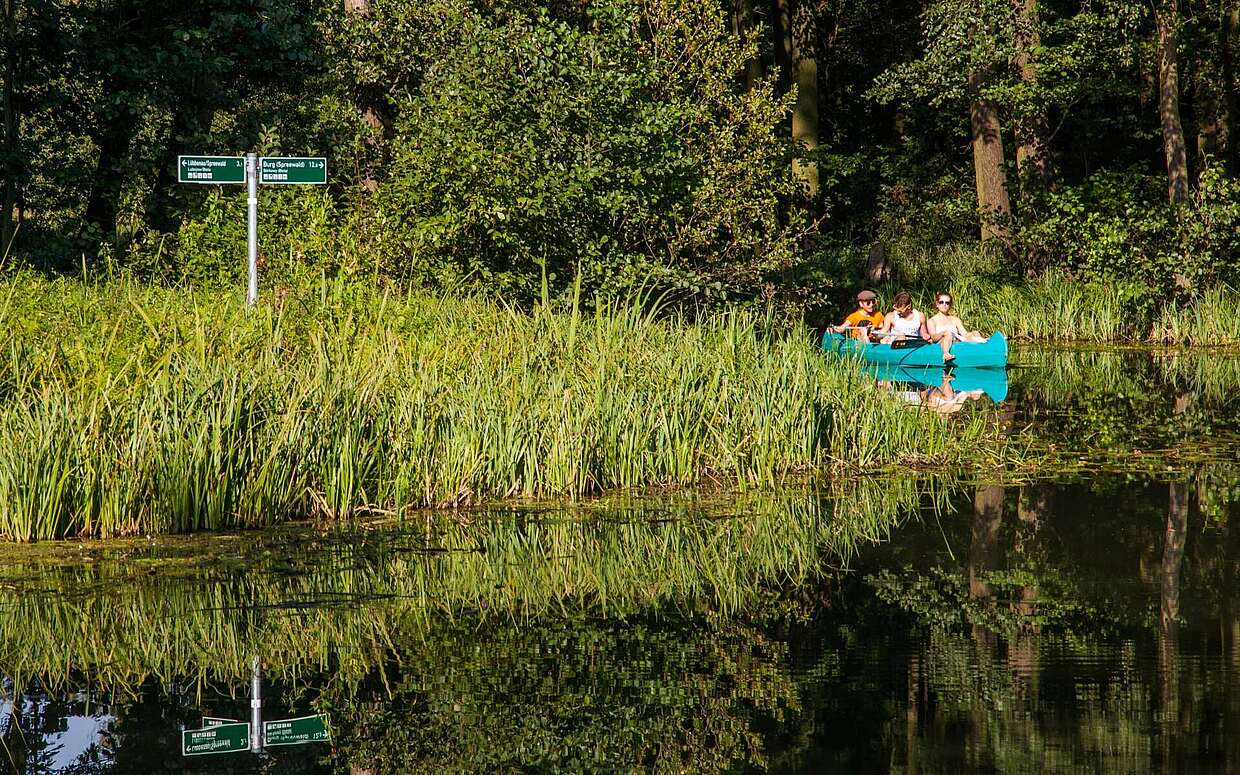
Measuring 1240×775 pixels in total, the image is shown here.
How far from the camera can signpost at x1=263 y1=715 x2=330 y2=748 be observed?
188 inches

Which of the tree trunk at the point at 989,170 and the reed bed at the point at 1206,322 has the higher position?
the tree trunk at the point at 989,170

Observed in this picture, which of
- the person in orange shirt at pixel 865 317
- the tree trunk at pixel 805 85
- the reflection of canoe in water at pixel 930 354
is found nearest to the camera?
the reflection of canoe in water at pixel 930 354

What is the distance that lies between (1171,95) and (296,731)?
19.8 m

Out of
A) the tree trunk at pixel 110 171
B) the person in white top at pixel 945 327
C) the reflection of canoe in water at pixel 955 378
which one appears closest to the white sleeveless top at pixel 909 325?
the person in white top at pixel 945 327

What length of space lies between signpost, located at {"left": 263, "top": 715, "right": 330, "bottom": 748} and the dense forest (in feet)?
25.2

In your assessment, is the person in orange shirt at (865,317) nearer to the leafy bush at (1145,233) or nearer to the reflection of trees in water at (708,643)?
the leafy bush at (1145,233)

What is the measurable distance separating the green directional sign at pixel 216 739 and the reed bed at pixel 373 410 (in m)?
3.00

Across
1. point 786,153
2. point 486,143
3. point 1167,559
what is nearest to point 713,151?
point 786,153

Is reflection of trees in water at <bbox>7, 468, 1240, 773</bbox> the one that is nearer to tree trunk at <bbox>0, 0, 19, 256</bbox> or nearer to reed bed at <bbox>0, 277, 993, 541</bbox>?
reed bed at <bbox>0, 277, 993, 541</bbox>

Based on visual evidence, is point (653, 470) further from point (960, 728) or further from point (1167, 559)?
point (960, 728)

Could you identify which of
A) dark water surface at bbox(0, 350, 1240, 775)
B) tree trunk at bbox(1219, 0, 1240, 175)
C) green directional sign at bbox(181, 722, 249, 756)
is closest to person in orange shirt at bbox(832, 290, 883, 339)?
tree trunk at bbox(1219, 0, 1240, 175)

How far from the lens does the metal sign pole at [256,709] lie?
15.6ft

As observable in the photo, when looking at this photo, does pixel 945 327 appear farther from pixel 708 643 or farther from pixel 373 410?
pixel 708 643

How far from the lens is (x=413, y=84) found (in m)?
17.5
